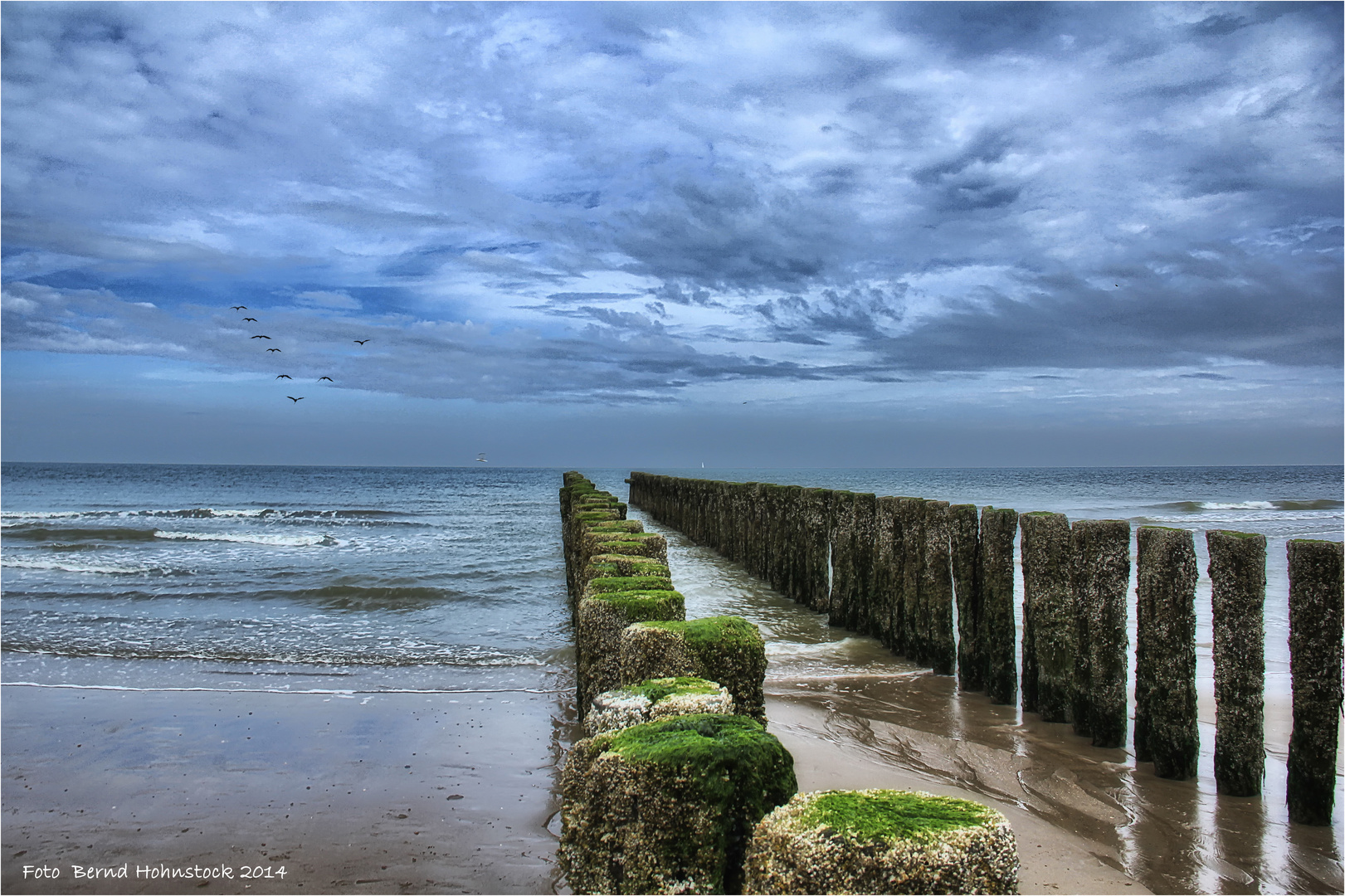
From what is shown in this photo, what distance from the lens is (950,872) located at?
1880 millimetres

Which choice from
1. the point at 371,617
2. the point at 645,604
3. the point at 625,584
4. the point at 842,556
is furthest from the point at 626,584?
the point at 371,617

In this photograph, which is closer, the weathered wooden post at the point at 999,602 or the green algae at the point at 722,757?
the green algae at the point at 722,757

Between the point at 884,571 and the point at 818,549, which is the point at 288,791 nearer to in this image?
the point at 884,571

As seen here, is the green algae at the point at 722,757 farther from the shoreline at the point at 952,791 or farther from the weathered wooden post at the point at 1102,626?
the weathered wooden post at the point at 1102,626

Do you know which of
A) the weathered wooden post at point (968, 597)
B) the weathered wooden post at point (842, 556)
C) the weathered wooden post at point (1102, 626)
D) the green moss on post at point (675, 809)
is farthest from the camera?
the weathered wooden post at point (842, 556)

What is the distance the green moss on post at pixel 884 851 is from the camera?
188cm

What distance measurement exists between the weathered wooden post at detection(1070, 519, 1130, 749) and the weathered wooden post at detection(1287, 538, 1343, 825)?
3.41ft

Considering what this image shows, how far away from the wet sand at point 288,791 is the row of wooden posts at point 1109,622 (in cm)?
340

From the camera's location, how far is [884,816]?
78.3 inches

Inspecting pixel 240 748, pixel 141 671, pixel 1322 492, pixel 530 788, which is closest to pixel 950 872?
pixel 530 788

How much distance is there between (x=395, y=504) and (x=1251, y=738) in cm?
4394

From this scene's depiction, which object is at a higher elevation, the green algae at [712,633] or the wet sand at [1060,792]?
the green algae at [712,633]

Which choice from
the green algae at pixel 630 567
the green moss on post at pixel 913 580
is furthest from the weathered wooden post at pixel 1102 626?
the green algae at pixel 630 567

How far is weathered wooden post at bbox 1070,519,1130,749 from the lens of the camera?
5387 millimetres
